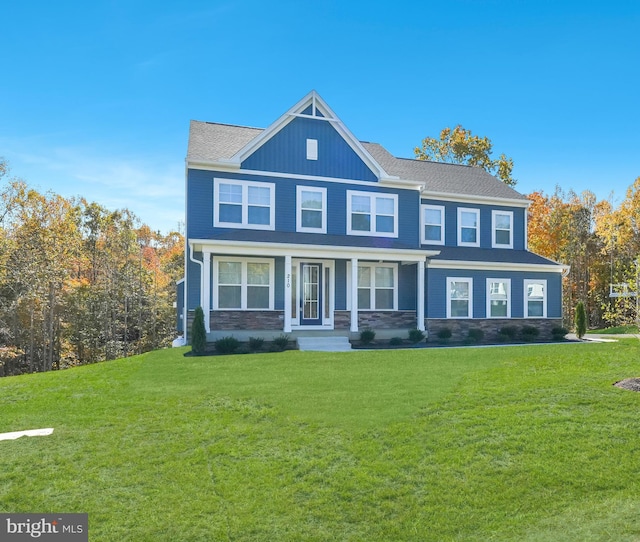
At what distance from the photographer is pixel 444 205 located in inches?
811

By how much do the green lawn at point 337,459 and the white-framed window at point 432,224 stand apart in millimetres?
11355

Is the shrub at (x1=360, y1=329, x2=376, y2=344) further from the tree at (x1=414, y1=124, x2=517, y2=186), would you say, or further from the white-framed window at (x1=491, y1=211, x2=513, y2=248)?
the tree at (x1=414, y1=124, x2=517, y2=186)

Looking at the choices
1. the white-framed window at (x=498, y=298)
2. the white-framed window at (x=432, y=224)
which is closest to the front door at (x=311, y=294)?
the white-framed window at (x=432, y=224)

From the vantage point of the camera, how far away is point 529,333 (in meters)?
18.9

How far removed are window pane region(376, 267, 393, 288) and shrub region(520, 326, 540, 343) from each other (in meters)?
5.66

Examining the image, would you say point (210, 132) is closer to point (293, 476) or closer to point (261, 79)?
point (261, 79)

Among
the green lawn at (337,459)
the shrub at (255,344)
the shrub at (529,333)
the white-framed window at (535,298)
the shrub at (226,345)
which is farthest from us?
the white-framed window at (535,298)

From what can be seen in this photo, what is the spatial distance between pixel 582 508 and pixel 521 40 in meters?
16.9

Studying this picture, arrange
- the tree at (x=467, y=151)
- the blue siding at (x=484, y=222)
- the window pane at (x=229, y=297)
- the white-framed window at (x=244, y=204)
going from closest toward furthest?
the window pane at (x=229, y=297) < the white-framed window at (x=244, y=204) < the blue siding at (x=484, y=222) < the tree at (x=467, y=151)

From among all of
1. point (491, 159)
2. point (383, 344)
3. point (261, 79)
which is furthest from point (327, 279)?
point (491, 159)

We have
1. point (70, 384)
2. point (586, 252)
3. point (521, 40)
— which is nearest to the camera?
point (70, 384)

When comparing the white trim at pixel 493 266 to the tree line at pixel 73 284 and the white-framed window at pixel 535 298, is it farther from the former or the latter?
the tree line at pixel 73 284

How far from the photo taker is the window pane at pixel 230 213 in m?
16.9

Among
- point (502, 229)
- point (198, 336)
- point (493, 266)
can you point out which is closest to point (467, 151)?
point (502, 229)
